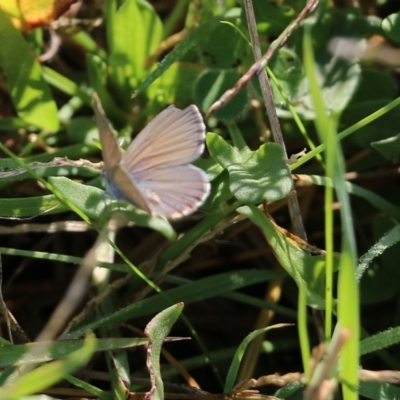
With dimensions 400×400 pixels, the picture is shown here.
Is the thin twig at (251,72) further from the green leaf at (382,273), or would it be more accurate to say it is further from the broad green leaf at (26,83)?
the broad green leaf at (26,83)

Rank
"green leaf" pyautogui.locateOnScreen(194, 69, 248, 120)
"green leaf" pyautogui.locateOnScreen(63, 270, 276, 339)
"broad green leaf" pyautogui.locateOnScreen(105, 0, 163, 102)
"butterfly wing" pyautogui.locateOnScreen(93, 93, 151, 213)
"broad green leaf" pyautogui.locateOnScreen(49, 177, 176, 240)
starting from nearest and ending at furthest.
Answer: "butterfly wing" pyautogui.locateOnScreen(93, 93, 151, 213) → "broad green leaf" pyautogui.locateOnScreen(49, 177, 176, 240) → "green leaf" pyautogui.locateOnScreen(63, 270, 276, 339) → "green leaf" pyautogui.locateOnScreen(194, 69, 248, 120) → "broad green leaf" pyautogui.locateOnScreen(105, 0, 163, 102)

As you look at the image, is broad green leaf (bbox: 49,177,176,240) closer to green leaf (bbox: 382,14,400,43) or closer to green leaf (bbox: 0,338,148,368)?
green leaf (bbox: 0,338,148,368)

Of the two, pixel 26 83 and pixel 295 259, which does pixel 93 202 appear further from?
pixel 26 83

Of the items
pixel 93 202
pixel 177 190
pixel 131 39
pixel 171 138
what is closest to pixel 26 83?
pixel 131 39

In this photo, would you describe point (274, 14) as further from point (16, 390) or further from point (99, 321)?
point (16, 390)

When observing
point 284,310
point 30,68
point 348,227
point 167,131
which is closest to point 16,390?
point 348,227

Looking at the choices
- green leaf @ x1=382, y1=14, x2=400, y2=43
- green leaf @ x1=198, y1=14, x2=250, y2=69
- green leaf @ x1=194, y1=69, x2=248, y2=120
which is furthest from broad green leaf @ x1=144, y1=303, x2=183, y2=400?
green leaf @ x1=382, y1=14, x2=400, y2=43
